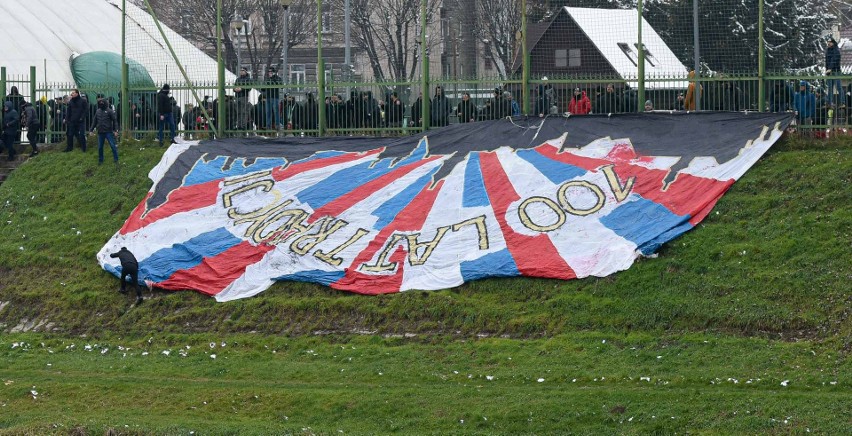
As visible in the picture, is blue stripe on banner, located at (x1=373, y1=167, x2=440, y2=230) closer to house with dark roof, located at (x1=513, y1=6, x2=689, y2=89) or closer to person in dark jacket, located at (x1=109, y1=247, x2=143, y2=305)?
house with dark roof, located at (x1=513, y1=6, x2=689, y2=89)

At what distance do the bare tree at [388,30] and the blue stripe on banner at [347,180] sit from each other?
5617 millimetres

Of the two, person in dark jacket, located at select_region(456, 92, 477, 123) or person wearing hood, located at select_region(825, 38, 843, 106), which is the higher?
person wearing hood, located at select_region(825, 38, 843, 106)

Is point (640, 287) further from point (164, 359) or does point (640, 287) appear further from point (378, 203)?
point (164, 359)

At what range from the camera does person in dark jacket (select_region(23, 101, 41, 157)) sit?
30516mm

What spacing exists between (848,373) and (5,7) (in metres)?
39.2

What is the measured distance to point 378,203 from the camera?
25297 millimetres

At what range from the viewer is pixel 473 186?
25109 millimetres

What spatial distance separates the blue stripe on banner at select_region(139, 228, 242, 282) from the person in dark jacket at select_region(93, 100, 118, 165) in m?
5.10

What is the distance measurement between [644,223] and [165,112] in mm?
12808

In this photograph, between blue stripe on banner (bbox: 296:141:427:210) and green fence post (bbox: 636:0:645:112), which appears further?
green fence post (bbox: 636:0:645:112)

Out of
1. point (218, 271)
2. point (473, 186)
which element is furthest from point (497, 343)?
point (218, 271)

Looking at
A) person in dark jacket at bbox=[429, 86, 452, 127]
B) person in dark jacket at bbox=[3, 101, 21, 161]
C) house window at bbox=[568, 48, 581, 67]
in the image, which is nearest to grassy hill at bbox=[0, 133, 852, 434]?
person in dark jacket at bbox=[3, 101, 21, 161]

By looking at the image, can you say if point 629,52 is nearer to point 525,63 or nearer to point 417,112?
point 525,63

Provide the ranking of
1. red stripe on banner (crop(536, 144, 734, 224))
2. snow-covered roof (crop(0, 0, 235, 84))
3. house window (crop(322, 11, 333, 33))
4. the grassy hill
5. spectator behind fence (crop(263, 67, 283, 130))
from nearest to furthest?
the grassy hill
red stripe on banner (crop(536, 144, 734, 224))
spectator behind fence (crop(263, 67, 283, 130))
snow-covered roof (crop(0, 0, 235, 84))
house window (crop(322, 11, 333, 33))
